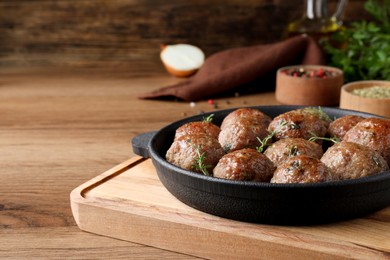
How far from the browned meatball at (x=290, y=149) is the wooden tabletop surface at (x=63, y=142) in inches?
13.6

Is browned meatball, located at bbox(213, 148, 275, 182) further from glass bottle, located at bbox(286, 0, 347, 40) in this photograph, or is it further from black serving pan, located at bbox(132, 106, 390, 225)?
glass bottle, located at bbox(286, 0, 347, 40)

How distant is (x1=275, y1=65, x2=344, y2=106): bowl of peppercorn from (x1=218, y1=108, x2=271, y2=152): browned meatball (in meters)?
1.12

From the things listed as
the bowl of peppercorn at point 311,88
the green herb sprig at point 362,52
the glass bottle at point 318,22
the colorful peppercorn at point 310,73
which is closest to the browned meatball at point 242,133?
the bowl of peppercorn at point 311,88

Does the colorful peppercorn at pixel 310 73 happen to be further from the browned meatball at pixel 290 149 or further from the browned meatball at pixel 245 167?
the browned meatball at pixel 245 167

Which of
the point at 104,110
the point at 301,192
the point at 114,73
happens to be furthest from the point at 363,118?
the point at 114,73

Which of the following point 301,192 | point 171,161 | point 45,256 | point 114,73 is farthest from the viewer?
point 114,73

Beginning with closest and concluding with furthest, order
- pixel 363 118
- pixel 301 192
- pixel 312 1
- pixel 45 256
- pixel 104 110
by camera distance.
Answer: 1. pixel 301 192
2. pixel 45 256
3. pixel 363 118
4. pixel 104 110
5. pixel 312 1

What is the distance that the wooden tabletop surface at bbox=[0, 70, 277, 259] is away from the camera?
174 cm

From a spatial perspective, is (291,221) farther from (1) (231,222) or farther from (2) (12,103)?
(2) (12,103)

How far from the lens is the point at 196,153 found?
1.75 m

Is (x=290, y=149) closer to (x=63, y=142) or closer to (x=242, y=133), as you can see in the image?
(x=242, y=133)

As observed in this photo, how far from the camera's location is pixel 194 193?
166 cm

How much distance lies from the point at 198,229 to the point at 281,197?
243 millimetres

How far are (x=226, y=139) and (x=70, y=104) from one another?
146 centimetres
